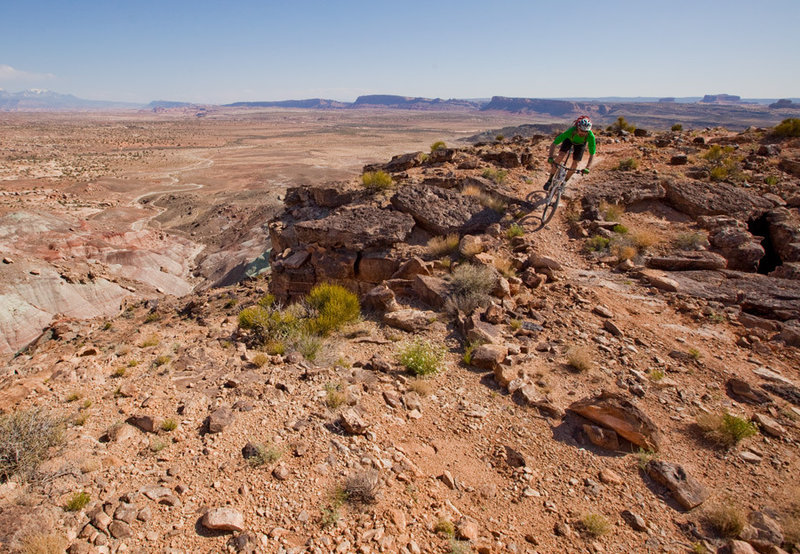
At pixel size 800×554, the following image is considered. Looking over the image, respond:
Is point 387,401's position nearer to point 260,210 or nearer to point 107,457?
point 107,457

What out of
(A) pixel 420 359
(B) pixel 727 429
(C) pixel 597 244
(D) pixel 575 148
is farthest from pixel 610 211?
(A) pixel 420 359

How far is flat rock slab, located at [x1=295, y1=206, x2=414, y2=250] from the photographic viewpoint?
9977 millimetres

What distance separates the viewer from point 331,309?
23.3 feet

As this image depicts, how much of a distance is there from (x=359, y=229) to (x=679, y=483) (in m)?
8.13

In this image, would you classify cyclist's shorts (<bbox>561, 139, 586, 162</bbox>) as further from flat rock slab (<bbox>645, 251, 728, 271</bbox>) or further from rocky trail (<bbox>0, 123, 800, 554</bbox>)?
flat rock slab (<bbox>645, 251, 728, 271</bbox>)

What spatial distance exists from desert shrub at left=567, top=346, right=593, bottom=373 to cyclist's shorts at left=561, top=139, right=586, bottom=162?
566cm

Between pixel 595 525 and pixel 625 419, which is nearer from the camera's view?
pixel 595 525

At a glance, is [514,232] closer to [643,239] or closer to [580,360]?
[643,239]

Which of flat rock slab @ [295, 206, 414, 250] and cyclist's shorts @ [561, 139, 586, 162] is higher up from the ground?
cyclist's shorts @ [561, 139, 586, 162]

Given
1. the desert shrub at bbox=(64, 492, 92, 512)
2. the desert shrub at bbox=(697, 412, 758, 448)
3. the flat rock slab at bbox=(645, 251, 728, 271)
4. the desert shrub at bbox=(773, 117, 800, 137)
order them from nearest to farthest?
1. the desert shrub at bbox=(64, 492, 92, 512)
2. the desert shrub at bbox=(697, 412, 758, 448)
3. the flat rock slab at bbox=(645, 251, 728, 271)
4. the desert shrub at bbox=(773, 117, 800, 137)

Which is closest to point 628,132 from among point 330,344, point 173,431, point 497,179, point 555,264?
point 497,179

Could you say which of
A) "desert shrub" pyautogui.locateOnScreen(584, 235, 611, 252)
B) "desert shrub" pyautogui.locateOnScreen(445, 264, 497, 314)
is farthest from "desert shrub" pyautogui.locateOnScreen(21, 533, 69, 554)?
"desert shrub" pyautogui.locateOnScreen(584, 235, 611, 252)

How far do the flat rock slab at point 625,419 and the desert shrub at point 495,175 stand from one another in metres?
8.46

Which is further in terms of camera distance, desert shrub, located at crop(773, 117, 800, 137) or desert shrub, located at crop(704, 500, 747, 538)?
desert shrub, located at crop(773, 117, 800, 137)
